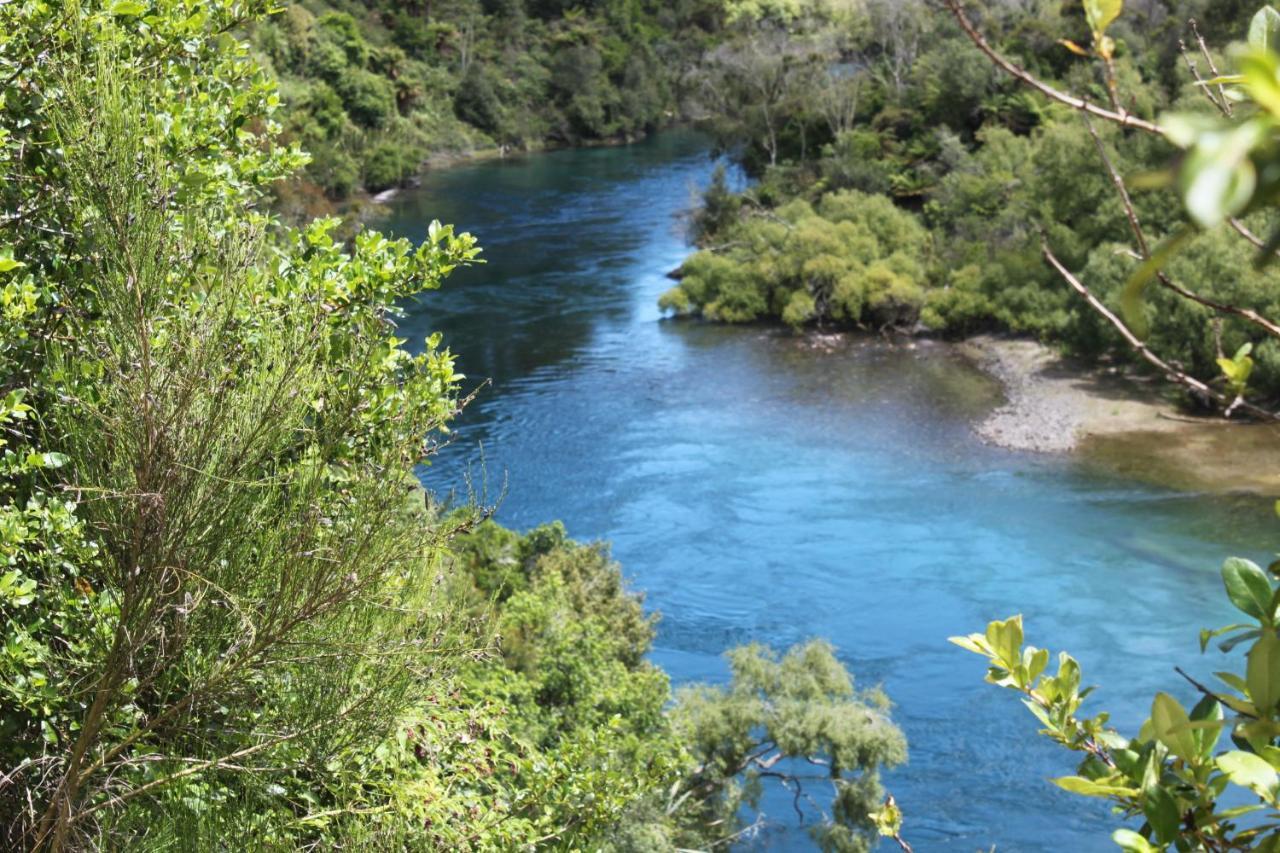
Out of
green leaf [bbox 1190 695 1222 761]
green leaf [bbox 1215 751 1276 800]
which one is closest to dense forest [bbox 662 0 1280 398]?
green leaf [bbox 1190 695 1222 761]

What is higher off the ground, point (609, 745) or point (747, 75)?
point (747, 75)

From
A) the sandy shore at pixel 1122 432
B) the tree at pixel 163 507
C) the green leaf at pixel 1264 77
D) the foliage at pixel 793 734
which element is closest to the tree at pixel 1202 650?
the green leaf at pixel 1264 77

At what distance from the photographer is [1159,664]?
46.6 ft

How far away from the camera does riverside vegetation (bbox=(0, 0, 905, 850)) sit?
3709 mm

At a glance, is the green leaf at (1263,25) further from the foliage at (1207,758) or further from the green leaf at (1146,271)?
the green leaf at (1146,271)

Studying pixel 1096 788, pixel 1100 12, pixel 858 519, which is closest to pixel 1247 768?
pixel 1096 788

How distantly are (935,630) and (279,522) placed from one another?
1223 centimetres

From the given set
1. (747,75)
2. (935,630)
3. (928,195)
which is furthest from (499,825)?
(747,75)

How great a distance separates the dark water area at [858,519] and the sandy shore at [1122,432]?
2.04 ft

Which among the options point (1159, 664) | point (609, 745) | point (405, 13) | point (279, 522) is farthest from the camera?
point (405, 13)

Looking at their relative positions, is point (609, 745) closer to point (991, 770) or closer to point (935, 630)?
point (991, 770)

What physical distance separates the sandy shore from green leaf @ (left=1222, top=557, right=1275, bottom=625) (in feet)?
58.5

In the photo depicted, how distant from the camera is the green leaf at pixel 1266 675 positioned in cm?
121

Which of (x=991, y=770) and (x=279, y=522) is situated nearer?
(x=279, y=522)
